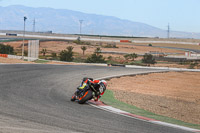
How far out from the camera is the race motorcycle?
43.3ft

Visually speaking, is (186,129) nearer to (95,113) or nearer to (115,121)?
(115,121)

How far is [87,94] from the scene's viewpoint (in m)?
13.2

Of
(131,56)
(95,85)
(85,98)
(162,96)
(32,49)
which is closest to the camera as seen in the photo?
(85,98)

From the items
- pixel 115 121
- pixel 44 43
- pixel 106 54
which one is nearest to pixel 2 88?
pixel 115 121

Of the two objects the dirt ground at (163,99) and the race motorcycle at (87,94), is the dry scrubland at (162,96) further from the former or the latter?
the race motorcycle at (87,94)

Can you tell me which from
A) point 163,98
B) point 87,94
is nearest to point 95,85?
point 87,94

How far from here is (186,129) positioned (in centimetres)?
993

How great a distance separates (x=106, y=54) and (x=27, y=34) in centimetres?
5136

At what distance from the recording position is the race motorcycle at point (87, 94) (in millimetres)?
13188

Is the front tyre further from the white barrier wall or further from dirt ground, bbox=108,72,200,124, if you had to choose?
the white barrier wall

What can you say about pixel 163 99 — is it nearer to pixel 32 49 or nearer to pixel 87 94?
pixel 87 94

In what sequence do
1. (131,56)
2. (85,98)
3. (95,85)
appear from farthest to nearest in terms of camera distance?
(131,56) < (95,85) < (85,98)

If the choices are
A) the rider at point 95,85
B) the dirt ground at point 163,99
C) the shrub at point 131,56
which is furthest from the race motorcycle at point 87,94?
the shrub at point 131,56

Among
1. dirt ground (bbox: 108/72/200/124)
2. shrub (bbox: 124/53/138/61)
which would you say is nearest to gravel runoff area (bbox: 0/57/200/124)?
dirt ground (bbox: 108/72/200/124)
